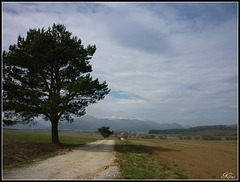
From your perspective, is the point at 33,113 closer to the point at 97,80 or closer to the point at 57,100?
the point at 57,100

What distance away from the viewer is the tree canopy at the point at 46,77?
18438 millimetres

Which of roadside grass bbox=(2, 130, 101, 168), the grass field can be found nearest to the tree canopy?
roadside grass bbox=(2, 130, 101, 168)

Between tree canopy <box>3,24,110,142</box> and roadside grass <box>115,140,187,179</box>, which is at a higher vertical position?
tree canopy <box>3,24,110,142</box>

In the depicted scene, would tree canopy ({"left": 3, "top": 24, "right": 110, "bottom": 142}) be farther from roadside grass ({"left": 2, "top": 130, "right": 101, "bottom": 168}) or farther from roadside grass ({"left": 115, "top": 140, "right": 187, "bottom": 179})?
roadside grass ({"left": 115, "top": 140, "right": 187, "bottom": 179})

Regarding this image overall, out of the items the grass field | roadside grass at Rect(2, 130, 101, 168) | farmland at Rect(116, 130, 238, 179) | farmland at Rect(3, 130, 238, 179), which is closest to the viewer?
the grass field

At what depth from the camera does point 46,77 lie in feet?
70.7

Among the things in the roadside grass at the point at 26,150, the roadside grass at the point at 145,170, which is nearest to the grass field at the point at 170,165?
the roadside grass at the point at 145,170

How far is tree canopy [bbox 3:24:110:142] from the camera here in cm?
1844

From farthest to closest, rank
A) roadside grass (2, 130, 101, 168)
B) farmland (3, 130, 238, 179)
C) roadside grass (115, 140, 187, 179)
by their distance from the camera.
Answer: roadside grass (2, 130, 101, 168) < farmland (3, 130, 238, 179) < roadside grass (115, 140, 187, 179)

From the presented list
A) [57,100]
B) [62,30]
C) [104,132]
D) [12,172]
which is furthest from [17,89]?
[104,132]

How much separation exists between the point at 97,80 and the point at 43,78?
22.9 feet

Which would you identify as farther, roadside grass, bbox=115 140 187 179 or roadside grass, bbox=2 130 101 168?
roadside grass, bbox=2 130 101 168

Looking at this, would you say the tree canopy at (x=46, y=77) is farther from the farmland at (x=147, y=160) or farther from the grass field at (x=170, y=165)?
the grass field at (x=170, y=165)

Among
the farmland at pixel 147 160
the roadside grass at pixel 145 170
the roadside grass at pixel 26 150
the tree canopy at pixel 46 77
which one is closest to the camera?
the roadside grass at pixel 145 170
